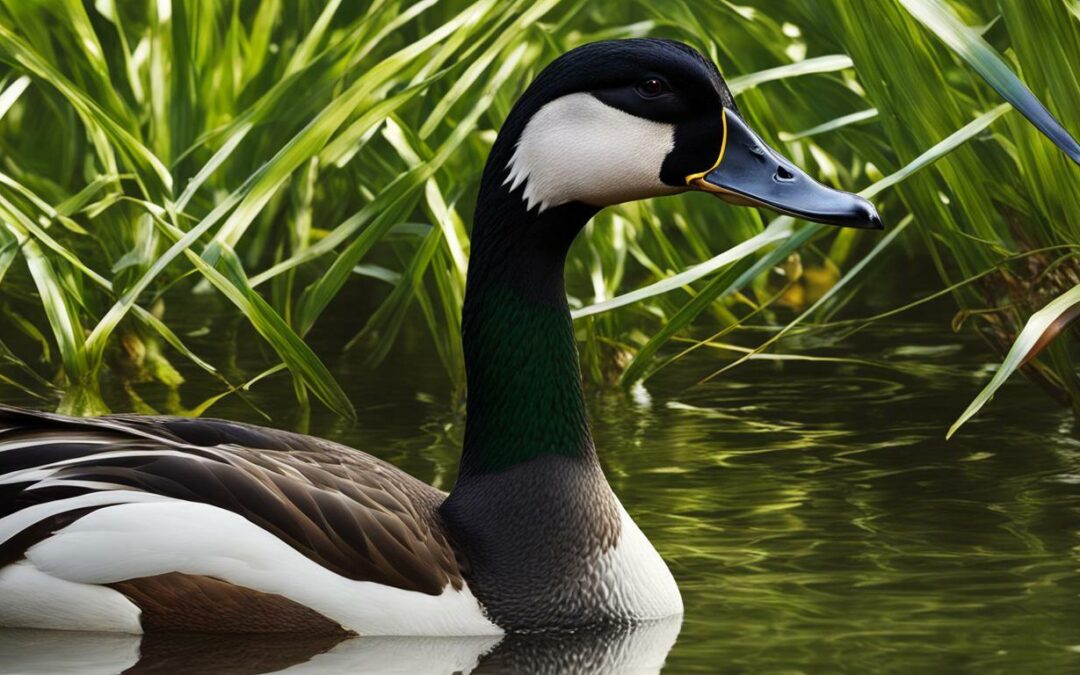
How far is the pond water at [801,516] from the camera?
3963 mm

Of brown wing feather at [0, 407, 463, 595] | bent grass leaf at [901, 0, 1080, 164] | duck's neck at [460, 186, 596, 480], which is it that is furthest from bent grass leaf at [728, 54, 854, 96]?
brown wing feather at [0, 407, 463, 595]

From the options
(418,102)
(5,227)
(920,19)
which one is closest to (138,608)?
(5,227)

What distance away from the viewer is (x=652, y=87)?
4.33 metres

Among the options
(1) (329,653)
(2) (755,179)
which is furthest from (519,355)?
(1) (329,653)

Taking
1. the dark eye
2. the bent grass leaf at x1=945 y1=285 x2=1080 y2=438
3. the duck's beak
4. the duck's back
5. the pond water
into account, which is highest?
the dark eye

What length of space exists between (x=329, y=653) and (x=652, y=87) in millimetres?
1269

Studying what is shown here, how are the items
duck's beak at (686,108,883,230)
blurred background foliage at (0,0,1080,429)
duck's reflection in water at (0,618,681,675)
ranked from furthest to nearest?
blurred background foliage at (0,0,1080,429) → duck's beak at (686,108,883,230) → duck's reflection in water at (0,618,681,675)

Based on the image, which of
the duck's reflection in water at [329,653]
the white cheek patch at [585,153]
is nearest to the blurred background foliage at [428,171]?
the white cheek patch at [585,153]

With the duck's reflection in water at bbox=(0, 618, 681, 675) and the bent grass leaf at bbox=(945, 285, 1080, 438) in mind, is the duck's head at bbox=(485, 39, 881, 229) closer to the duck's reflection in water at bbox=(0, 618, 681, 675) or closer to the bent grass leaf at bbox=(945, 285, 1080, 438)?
the bent grass leaf at bbox=(945, 285, 1080, 438)

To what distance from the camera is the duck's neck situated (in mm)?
4457

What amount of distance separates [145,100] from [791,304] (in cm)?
232

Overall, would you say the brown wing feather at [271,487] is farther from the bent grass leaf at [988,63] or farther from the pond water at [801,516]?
the bent grass leaf at [988,63]

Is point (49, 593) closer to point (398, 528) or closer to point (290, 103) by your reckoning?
point (398, 528)

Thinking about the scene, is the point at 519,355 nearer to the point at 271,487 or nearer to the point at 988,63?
the point at 271,487
